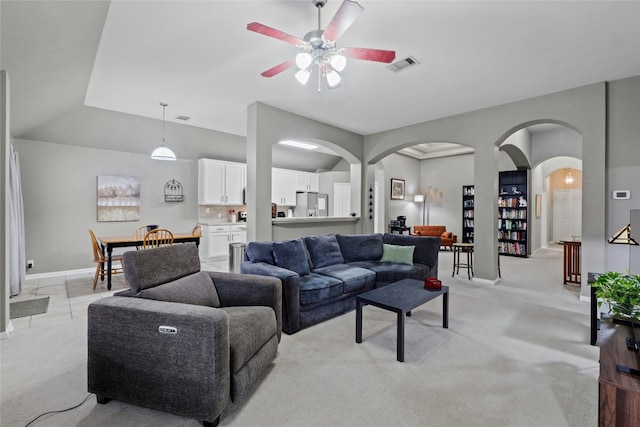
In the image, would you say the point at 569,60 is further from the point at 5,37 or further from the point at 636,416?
the point at 5,37

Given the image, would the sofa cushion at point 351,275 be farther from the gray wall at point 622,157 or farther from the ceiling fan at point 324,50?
the gray wall at point 622,157

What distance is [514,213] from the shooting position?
7.97m

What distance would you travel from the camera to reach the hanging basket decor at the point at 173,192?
6.51 m

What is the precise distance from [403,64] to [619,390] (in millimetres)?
3249

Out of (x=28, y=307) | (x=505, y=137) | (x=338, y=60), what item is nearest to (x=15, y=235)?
(x=28, y=307)

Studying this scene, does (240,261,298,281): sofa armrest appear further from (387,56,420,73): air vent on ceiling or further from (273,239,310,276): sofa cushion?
(387,56,420,73): air vent on ceiling

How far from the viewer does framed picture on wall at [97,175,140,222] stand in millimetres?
5699

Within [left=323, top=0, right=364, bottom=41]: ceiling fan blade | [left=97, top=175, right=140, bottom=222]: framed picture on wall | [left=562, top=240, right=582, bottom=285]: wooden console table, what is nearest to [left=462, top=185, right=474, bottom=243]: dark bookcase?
[left=562, top=240, right=582, bottom=285]: wooden console table

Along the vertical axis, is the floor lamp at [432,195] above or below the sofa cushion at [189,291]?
above

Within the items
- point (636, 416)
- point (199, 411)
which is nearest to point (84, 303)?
point (199, 411)

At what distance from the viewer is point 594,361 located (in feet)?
7.72

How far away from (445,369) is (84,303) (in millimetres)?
4328

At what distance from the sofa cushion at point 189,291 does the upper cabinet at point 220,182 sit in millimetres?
4787

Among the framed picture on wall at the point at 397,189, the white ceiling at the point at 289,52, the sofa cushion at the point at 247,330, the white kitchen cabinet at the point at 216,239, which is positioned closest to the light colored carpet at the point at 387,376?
the sofa cushion at the point at 247,330
